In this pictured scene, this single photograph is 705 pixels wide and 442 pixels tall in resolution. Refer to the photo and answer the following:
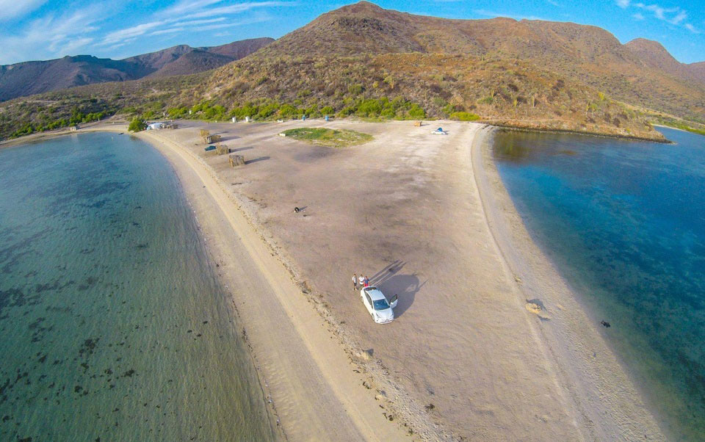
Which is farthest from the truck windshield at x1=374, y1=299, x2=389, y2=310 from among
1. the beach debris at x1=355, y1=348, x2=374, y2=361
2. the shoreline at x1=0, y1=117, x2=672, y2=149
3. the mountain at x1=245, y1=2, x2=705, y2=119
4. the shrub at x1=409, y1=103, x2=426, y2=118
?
the mountain at x1=245, y1=2, x2=705, y2=119

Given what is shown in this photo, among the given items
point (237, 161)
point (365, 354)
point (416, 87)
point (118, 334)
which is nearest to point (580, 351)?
point (365, 354)

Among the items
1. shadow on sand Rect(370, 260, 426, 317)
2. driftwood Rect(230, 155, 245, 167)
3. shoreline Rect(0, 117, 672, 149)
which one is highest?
shoreline Rect(0, 117, 672, 149)

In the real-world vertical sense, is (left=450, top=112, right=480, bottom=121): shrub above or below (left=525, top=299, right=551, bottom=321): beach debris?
above

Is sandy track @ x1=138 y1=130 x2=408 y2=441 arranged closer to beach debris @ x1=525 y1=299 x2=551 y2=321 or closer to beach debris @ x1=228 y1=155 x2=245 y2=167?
beach debris @ x1=525 y1=299 x2=551 y2=321

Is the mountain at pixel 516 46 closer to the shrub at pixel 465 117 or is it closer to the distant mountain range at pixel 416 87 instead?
the distant mountain range at pixel 416 87

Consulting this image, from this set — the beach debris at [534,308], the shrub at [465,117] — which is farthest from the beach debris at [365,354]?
the shrub at [465,117]

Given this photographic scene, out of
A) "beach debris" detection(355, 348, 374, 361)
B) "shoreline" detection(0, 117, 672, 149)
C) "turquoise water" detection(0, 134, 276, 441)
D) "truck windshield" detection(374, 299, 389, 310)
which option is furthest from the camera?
"shoreline" detection(0, 117, 672, 149)

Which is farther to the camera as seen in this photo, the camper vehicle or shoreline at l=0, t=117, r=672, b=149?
shoreline at l=0, t=117, r=672, b=149
